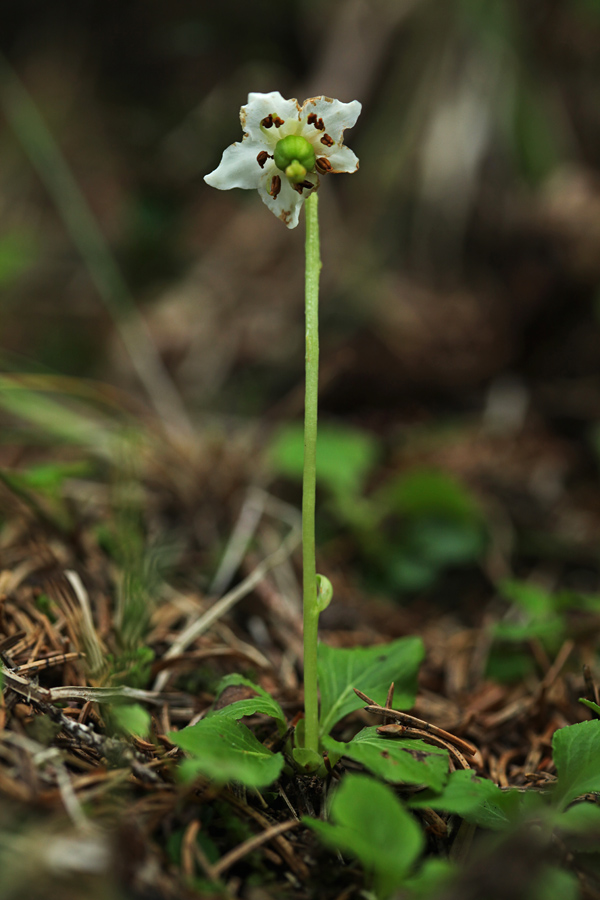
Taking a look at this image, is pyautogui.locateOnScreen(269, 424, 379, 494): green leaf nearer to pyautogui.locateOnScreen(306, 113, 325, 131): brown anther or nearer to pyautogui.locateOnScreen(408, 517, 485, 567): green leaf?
pyautogui.locateOnScreen(408, 517, 485, 567): green leaf

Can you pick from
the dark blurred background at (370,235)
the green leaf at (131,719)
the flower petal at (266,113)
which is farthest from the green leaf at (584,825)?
the dark blurred background at (370,235)

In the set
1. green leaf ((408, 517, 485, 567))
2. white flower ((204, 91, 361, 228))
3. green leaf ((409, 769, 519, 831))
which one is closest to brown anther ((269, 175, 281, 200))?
white flower ((204, 91, 361, 228))

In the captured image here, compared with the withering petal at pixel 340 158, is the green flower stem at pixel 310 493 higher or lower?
lower

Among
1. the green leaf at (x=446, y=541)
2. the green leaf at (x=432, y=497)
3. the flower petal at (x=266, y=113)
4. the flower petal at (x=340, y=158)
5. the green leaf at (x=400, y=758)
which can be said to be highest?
the flower petal at (x=266, y=113)

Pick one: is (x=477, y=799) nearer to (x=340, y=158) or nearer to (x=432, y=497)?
(x=340, y=158)

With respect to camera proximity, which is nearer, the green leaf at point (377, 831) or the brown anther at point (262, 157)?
the green leaf at point (377, 831)

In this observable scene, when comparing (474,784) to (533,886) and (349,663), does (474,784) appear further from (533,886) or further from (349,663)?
(349,663)

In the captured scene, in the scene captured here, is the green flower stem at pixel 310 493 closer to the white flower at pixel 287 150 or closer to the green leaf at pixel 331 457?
the white flower at pixel 287 150
